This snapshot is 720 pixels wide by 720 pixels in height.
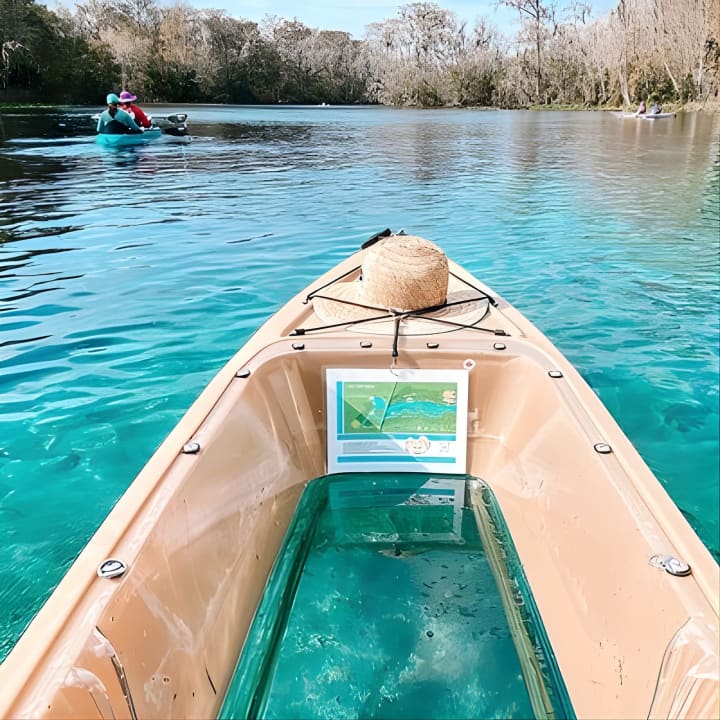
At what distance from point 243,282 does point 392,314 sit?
128 inches

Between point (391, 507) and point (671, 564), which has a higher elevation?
point (671, 564)

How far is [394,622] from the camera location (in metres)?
2.03

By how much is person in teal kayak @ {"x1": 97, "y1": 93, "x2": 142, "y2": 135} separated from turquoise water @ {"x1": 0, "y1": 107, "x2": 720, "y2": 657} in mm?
791

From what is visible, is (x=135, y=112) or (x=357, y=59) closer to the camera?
(x=135, y=112)

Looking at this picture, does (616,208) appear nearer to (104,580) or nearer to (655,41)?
(104,580)

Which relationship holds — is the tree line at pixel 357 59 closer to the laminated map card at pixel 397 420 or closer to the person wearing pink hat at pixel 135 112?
the person wearing pink hat at pixel 135 112

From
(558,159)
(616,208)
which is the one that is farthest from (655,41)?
(616,208)

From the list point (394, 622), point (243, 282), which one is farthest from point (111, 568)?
point (243, 282)

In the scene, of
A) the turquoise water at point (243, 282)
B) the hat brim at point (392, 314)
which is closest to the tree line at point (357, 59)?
the turquoise water at point (243, 282)

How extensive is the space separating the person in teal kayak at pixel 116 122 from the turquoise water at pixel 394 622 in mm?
14109

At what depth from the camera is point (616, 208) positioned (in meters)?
9.10

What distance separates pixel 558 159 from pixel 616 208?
6.54m

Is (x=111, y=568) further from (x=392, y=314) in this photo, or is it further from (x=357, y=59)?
(x=357, y=59)

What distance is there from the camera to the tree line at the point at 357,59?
35.1 m
